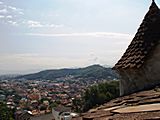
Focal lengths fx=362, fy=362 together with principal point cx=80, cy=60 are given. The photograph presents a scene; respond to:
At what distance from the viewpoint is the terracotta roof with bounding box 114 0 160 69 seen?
20.9 feet

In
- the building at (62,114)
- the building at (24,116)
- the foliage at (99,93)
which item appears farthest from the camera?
the building at (24,116)

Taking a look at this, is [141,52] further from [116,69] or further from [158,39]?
[116,69]

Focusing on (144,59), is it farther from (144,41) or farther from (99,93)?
(99,93)

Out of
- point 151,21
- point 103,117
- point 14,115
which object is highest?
point 151,21

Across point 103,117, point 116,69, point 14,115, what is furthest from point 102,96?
point 103,117

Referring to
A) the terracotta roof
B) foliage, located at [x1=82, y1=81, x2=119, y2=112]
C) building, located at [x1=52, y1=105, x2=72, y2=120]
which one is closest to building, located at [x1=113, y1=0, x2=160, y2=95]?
the terracotta roof

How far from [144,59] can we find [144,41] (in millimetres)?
536

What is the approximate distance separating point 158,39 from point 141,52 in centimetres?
38

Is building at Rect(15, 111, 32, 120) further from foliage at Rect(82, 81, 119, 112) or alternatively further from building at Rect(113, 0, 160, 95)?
building at Rect(113, 0, 160, 95)

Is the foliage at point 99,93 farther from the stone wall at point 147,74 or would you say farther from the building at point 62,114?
the stone wall at point 147,74

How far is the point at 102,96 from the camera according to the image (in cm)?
5272

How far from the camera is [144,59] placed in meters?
6.27

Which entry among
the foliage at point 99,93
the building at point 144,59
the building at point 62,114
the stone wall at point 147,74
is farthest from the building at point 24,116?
the stone wall at point 147,74

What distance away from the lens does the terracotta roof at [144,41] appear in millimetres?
6383
